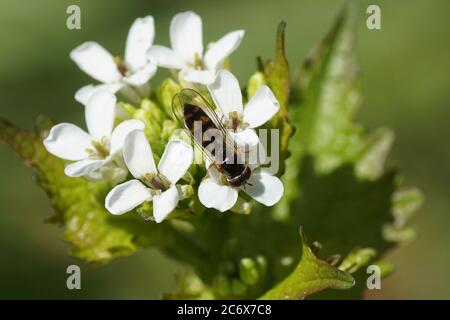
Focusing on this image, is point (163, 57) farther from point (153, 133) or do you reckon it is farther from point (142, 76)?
point (153, 133)

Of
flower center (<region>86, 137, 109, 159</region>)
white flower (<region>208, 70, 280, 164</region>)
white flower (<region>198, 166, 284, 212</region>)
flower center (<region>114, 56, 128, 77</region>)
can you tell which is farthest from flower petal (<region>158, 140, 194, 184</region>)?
flower center (<region>114, 56, 128, 77</region>)

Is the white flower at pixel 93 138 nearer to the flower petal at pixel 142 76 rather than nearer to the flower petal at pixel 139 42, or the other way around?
the flower petal at pixel 142 76

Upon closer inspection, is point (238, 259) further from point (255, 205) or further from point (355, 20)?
point (355, 20)

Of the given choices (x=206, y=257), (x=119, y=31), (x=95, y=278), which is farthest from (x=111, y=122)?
(x=119, y=31)

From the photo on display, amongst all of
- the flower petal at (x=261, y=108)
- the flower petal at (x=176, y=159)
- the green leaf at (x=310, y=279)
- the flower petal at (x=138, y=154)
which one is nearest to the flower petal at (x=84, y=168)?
the flower petal at (x=138, y=154)

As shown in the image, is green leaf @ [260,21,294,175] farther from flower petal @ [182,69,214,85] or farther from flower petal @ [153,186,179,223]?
flower petal @ [153,186,179,223]

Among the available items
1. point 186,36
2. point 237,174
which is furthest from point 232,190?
point 186,36
